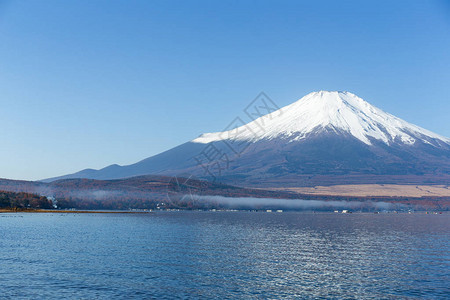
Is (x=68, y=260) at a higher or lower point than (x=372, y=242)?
higher

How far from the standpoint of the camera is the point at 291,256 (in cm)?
6662

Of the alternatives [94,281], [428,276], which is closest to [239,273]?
[94,281]

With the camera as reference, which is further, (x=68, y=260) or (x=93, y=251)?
(x=93, y=251)

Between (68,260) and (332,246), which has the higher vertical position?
(68,260)

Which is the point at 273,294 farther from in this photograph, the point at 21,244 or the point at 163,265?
the point at 21,244

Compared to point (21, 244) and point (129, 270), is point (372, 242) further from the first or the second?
point (21, 244)

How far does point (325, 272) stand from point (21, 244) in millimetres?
56497

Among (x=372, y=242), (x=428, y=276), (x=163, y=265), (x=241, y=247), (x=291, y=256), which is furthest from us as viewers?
(x=372, y=242)

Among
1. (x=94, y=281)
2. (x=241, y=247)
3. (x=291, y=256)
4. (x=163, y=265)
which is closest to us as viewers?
(x=94, y=281)

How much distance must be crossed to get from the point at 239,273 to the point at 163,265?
10.9 metres

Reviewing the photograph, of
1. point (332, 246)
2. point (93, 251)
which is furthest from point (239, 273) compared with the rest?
point (332, 246)

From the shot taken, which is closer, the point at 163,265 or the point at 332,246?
the point at 163,265

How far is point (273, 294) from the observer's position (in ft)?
136

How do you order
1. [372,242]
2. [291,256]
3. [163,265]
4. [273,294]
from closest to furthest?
[273,294]
[163,265]
[291,256]
[372,242]
